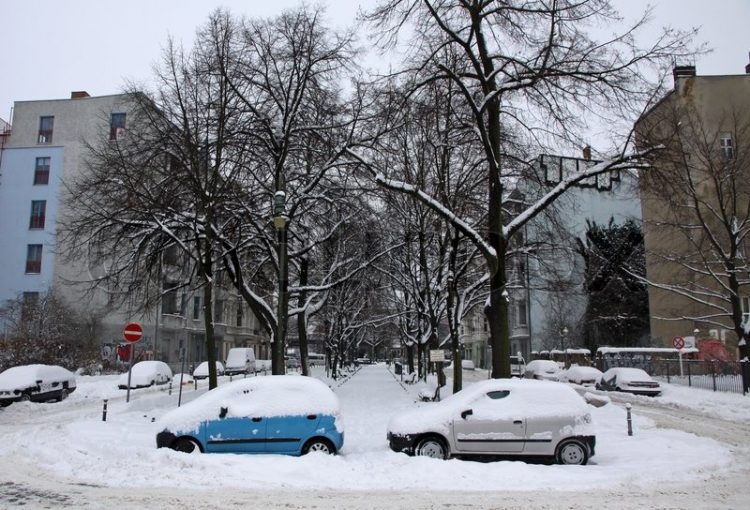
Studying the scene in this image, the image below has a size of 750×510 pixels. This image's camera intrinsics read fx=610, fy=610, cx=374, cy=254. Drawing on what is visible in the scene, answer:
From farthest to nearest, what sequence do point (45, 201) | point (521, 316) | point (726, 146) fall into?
point (521, 316) < point (45, 201) < point (726, 146)

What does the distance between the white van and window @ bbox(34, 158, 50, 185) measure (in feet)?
73.5

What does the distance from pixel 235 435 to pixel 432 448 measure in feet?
11.8

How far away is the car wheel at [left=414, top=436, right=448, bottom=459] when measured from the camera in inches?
440

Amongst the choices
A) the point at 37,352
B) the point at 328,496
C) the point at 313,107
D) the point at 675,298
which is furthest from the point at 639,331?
the point at 328,496

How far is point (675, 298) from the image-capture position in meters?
43.0

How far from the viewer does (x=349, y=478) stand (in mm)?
9477

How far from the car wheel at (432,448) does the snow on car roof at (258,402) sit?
5.47 ft

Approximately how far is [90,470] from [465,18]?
14122mm

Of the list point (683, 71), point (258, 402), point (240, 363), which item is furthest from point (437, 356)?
point (240, 363)

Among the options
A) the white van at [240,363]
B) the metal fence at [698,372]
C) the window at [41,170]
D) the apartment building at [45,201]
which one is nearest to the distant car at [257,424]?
the metal fence at [698,372]

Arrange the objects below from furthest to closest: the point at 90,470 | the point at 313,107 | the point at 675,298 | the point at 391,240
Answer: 1. the point at 675,298
2. the point at 391,240
3. the point at 313,107
4. the point at 90,470

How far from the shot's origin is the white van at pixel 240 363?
47188 millimetres

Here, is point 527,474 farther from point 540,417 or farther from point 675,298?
point 675,298

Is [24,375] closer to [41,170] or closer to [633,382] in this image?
[633,382]
